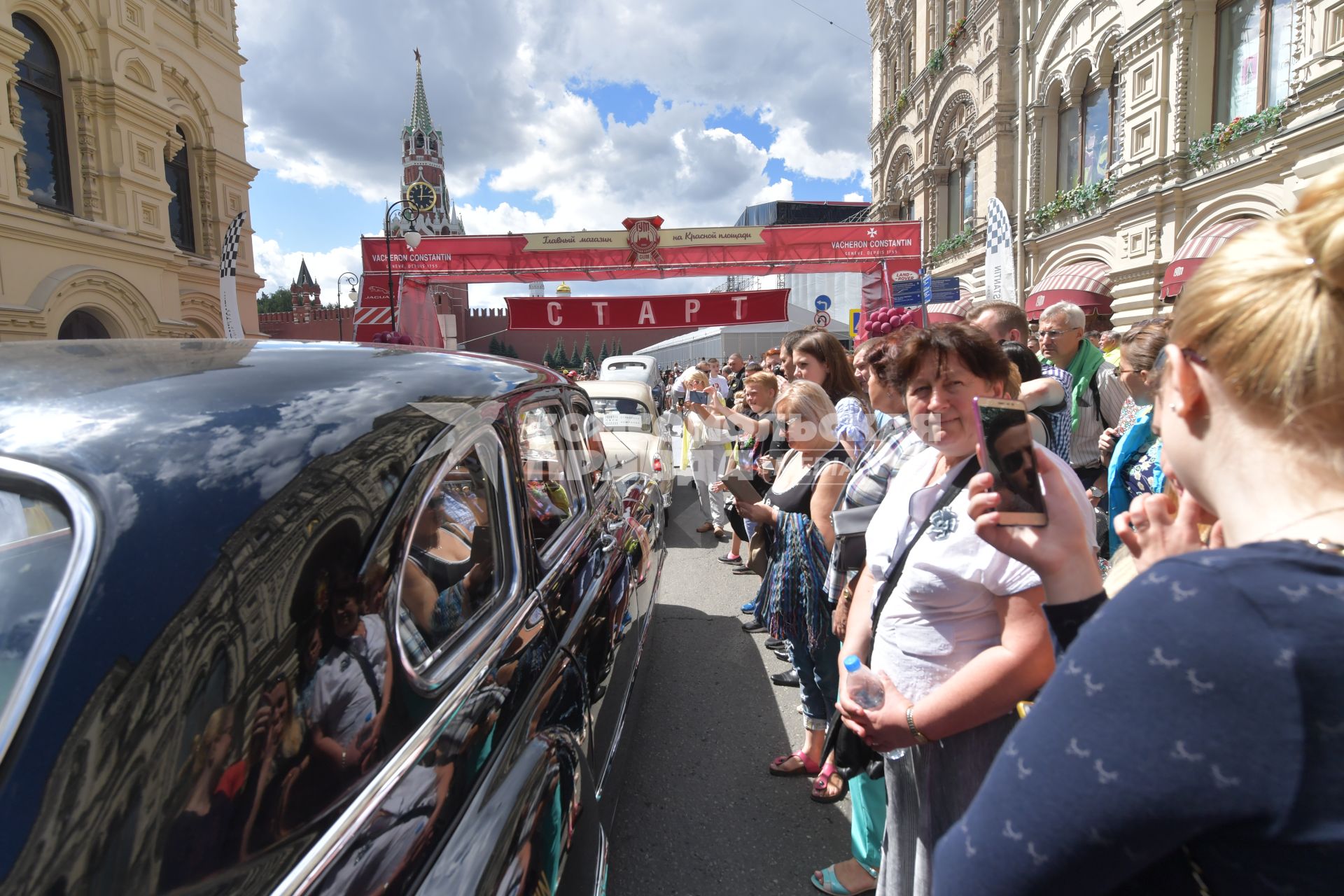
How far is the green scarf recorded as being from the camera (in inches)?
161

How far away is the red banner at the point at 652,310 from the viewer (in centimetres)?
1109

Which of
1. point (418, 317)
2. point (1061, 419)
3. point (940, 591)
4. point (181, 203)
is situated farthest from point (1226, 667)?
point (181, 203)

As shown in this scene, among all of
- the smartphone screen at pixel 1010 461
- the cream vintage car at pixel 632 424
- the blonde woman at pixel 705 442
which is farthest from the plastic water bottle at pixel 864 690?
the cream vintage car at pixel 632 424

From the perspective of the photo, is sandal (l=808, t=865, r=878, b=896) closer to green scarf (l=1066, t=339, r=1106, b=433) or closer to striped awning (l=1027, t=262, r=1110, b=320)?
green scarf (l=1066, t=339, r=1106, b=433)

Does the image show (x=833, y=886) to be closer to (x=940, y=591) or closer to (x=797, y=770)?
(x=797, y=770)

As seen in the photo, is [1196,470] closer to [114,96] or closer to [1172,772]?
[1172,772]

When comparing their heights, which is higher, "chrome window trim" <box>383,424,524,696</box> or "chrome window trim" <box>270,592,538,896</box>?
"chrome window trim" <box>383,424,524,696</box>

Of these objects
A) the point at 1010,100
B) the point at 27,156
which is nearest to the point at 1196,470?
the point at 27,156

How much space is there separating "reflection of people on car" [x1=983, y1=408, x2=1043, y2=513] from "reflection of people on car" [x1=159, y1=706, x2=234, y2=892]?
1.23 m

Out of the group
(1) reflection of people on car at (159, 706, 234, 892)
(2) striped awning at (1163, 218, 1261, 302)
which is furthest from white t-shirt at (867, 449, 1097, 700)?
(2) striped awning at (1163, 218, 1261, 302)

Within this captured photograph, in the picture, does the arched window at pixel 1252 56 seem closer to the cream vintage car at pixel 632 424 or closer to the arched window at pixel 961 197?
the arched window at pixel 961 197

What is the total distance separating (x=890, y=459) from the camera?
222 centimetres

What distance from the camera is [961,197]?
63.7 ft

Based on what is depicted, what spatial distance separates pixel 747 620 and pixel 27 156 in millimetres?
13755
